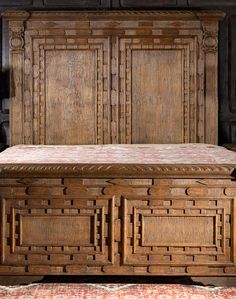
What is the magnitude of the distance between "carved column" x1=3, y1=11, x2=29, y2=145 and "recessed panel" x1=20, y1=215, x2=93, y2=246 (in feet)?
4.80

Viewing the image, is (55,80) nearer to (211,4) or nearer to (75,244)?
(211,4)

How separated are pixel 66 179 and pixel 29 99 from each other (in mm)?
1513

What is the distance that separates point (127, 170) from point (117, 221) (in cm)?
27

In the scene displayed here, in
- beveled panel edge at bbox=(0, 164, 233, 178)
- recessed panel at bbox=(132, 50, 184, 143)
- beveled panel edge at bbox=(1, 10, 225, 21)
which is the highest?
beveled panel edge at bbox=(1, 10, 225, 21)

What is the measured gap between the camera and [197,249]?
2.89 metres

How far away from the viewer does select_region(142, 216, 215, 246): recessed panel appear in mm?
2873

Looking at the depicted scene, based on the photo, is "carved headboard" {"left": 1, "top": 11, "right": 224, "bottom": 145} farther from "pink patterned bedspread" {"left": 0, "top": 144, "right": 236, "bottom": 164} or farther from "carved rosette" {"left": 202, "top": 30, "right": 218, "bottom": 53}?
"pink patterned bedspread" {"left": 0, "top": 144, "right": 236, "bottom": 164}

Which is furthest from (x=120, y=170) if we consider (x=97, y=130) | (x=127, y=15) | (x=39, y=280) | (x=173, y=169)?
(x=127, y=15)

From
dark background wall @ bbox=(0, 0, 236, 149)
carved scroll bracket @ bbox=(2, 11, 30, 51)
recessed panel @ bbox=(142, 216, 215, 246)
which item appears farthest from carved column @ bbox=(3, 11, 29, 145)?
recessed panel @ bbox=(142, 216, 215, 246)

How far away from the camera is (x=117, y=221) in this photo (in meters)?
2.88

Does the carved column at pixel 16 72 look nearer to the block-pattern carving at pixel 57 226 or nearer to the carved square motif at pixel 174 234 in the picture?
the block-pattern carving at pixel 57 226

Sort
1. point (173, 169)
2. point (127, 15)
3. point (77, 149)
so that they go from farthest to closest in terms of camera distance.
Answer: point (127, 15)
point (77, 149)
point (173, 169)

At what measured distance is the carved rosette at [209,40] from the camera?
420cm

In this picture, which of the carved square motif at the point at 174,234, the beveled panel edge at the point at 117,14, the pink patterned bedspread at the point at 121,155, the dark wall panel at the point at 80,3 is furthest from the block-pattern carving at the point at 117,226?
the dark wall panel at the point at 80,3
